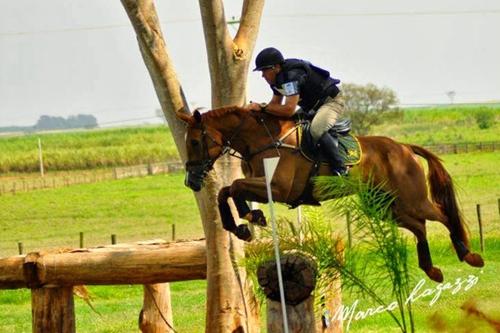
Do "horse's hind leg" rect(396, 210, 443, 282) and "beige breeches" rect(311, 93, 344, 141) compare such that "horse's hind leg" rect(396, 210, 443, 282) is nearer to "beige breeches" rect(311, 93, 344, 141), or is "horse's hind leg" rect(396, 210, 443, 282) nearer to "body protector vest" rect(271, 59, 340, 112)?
"beige breeches" rect(311, 93, 344, 141)

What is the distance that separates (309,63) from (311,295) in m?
2.98

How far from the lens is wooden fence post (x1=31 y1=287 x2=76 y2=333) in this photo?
31.1ft

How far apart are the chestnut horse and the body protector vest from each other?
223 mm

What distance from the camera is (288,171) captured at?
8.43 metres

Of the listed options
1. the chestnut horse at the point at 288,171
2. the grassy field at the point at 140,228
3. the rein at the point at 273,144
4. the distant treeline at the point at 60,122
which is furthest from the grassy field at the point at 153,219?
the distant treeline at the point at 60,122

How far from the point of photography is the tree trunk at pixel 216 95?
33.3 ft

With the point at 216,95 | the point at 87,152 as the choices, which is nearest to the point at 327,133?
the point at 216,95

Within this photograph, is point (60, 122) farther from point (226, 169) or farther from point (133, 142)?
point (226, 169)

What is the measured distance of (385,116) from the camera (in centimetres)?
7200

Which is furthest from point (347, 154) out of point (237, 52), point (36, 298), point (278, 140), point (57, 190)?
point (57, 190)

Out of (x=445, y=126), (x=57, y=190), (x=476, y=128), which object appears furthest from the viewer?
(x=445, y=126)

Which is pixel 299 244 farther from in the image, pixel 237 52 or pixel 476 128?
pixel 476 128

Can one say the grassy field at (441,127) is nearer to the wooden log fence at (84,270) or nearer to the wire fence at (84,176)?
the wire fence at (84,176)

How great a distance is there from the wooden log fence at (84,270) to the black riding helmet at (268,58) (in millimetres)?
2517
